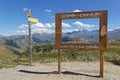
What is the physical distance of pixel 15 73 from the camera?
14.3m

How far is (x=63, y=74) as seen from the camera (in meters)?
13.3

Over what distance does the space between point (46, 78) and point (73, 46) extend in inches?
96.8

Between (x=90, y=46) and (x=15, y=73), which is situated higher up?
(x=90, y=46)

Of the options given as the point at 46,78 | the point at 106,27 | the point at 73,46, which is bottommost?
the point at 46,78

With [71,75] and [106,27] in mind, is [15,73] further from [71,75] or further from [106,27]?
[106,27]

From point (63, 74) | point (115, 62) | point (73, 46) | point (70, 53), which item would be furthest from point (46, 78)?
point (70, 53)

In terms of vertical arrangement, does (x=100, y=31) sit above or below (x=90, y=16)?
below

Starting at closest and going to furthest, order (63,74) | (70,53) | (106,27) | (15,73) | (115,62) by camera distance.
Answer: (106,27) → (63,74) → (15,73) → (115,62) → (70,53)

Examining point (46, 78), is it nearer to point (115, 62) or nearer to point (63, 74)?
point (63, 74)

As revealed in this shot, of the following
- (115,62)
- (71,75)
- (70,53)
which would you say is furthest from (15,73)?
(70,53)

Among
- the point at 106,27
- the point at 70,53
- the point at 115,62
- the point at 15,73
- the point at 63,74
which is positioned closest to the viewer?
the point at 106,27

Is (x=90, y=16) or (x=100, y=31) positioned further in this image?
(x=90, y=16)

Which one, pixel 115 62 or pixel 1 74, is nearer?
pixel 1 74

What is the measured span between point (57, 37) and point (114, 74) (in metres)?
4.00
